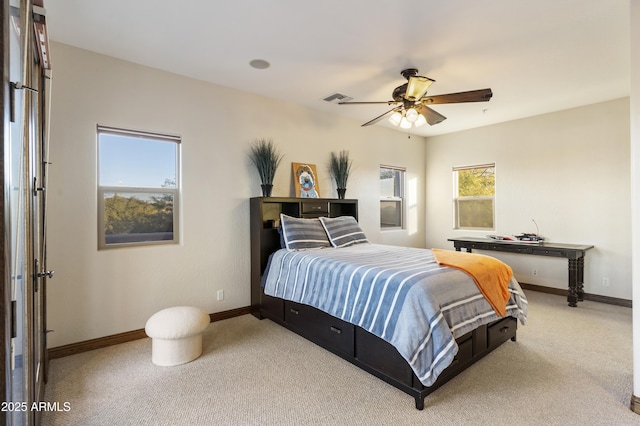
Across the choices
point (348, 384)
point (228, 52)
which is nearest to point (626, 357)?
point (348, 384)

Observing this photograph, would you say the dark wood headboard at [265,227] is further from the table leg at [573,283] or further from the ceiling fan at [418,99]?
the table leg at [573,283]

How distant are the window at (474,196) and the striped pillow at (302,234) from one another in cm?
330

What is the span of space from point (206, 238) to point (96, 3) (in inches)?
88.0

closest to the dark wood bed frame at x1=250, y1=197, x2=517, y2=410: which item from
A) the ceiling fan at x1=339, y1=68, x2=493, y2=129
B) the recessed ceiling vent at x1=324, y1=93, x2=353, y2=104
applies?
the recessed ceiling vent at x1=324, y1=93, x2=353, y2=104

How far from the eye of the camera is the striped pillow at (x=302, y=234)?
351cm

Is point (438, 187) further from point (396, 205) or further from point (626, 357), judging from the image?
point (626, 357)

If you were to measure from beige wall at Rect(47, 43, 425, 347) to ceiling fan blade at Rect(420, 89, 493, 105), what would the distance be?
1918 millimetres

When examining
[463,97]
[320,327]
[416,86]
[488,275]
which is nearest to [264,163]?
[416,86]

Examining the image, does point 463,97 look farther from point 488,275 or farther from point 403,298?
point 403,298

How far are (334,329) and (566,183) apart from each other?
13.7ft

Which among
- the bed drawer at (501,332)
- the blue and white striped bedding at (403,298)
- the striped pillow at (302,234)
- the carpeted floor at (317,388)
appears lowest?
the carpeted floor at (317,388)

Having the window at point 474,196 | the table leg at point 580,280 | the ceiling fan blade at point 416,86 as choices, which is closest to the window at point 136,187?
the ceiling fan blade at point 416,86

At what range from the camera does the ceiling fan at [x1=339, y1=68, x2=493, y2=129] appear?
2838 mm

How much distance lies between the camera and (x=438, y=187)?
611 centimetres
